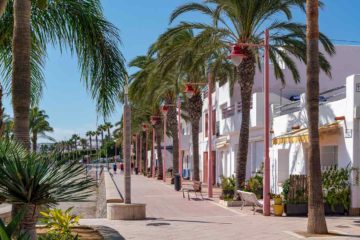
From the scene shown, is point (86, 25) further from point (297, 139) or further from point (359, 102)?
point (297, 139)

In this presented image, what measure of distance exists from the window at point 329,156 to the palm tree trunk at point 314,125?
7.03 metres

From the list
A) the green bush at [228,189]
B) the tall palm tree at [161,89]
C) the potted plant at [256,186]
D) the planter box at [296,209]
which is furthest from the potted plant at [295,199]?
the tall palm tree at [161,89]

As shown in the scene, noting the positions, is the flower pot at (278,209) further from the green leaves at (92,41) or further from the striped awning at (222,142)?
the striped awning at (222,142)

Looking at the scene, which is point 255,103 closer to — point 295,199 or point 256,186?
point 256,186

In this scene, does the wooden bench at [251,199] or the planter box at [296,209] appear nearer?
the planter box at [296,209]

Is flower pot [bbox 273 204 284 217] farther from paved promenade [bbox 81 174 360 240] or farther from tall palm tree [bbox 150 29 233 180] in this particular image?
tall palm tree [bbox 150 29 233 180]

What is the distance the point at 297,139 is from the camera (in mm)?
19172

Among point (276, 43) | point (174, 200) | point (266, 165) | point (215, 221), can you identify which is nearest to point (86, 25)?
point (215, 221)

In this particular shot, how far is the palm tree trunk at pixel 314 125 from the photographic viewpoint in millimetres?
12242

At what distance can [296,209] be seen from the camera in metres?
17.0

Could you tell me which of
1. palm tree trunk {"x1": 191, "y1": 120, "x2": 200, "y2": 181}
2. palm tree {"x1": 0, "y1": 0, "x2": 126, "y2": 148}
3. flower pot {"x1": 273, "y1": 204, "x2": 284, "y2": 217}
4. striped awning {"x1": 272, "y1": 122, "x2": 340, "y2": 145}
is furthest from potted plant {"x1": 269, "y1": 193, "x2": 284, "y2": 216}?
palm tree trunk {"x1": 191, "y1": 120, "x2": 200, "y2": 181}

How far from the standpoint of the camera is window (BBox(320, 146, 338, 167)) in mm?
19294

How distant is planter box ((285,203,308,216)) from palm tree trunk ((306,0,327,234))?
457 cm

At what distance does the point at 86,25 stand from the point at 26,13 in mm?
1485
